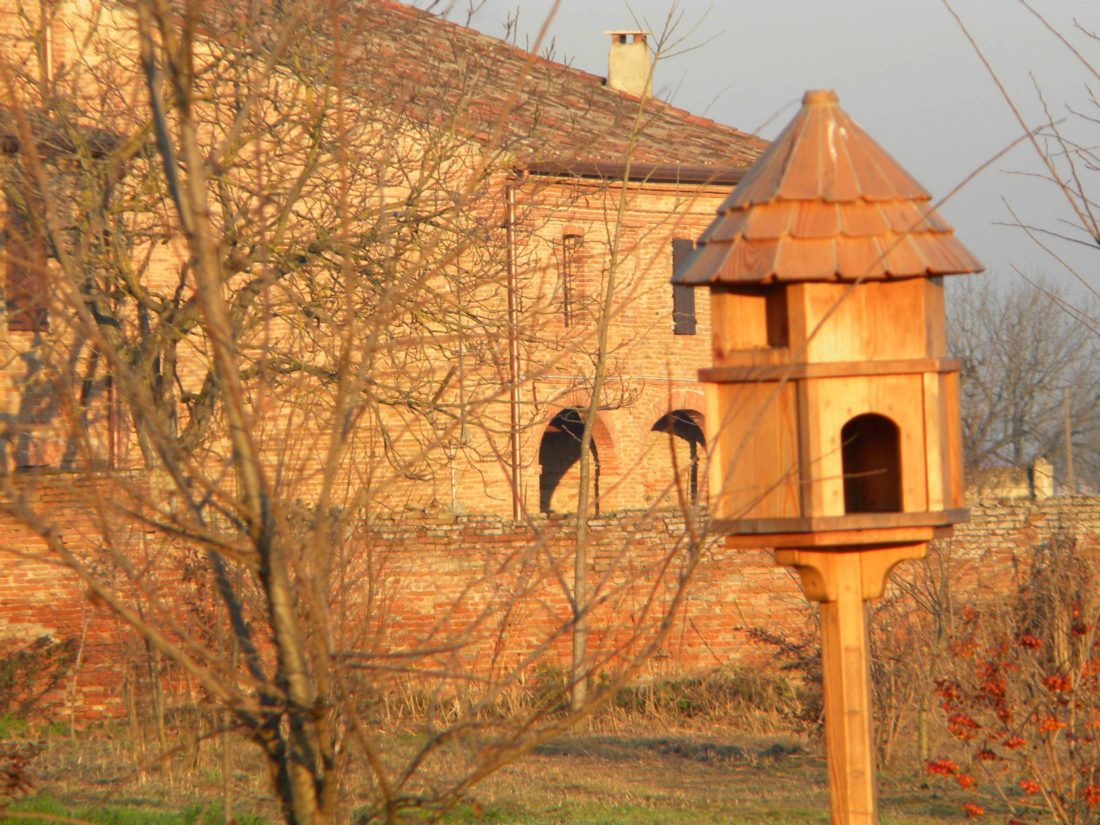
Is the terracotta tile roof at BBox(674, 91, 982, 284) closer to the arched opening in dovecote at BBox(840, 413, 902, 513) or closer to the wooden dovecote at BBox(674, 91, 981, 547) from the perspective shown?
the wooden dovecote at BBox(674, 91, 981, 547)

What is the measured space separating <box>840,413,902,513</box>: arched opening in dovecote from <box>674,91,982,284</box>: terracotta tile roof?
0.73 meters

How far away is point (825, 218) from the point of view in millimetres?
3879

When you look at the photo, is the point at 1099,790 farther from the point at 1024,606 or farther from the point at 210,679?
the point at 210,679

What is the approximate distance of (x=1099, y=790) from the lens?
23.3ft

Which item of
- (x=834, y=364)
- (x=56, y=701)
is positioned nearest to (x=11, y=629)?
(x=56, y=701)

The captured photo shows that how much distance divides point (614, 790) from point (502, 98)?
326 inches

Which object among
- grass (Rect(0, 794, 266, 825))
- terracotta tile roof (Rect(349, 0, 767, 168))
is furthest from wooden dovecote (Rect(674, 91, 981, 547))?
grass (Rect(0, 794, 266, 825))

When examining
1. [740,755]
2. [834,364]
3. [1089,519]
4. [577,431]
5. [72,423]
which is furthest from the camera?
[577,431]

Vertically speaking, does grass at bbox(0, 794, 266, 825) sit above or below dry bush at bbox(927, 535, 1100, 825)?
below

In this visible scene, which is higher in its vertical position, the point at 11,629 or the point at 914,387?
the point at 914,387

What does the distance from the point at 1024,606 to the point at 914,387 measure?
260 inches

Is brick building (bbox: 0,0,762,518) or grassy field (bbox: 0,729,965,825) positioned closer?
brick building (bbox: 0,0,762,518)

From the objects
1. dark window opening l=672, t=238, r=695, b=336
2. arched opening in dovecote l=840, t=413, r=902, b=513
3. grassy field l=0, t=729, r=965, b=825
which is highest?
dark window opening l=672, t=238, r=695, b=336

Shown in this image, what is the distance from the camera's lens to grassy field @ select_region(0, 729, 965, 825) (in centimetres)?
820
